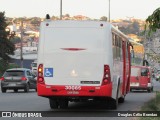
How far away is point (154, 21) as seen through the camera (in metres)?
13.8

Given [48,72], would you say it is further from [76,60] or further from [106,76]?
[106,76]

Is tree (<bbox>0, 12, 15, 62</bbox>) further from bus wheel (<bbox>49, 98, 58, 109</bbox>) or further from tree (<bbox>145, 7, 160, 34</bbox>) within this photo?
tree (<bbox>145, 7, 160, 34</bbox>)

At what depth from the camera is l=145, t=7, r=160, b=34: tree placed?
13727 mm

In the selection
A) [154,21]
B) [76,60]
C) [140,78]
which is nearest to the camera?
[154,21]

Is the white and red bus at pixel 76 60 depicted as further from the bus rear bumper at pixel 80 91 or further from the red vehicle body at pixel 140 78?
the red vehicle body at pixel 140 78

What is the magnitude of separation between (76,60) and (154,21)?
5.50 m

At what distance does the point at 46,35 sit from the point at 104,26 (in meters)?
1.99

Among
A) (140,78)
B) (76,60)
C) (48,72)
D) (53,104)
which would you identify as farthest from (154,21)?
(140,78)

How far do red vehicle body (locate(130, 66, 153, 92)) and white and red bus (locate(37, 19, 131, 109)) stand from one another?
23851mm

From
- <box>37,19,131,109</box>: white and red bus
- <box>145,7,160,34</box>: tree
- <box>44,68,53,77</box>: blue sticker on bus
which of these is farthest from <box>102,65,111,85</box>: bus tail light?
<box>145,7,160,34</box>: tree

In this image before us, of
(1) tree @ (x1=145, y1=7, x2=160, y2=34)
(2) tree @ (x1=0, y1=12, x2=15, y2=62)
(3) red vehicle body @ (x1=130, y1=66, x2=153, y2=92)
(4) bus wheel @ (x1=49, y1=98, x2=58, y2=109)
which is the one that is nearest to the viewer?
(1) tree @ (x1=145, y1=7, x2=160, y2=34)

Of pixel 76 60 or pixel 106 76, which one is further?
pixel 76 60

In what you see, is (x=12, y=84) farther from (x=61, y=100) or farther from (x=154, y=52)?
(x=154, y=52)

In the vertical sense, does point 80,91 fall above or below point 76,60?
below
